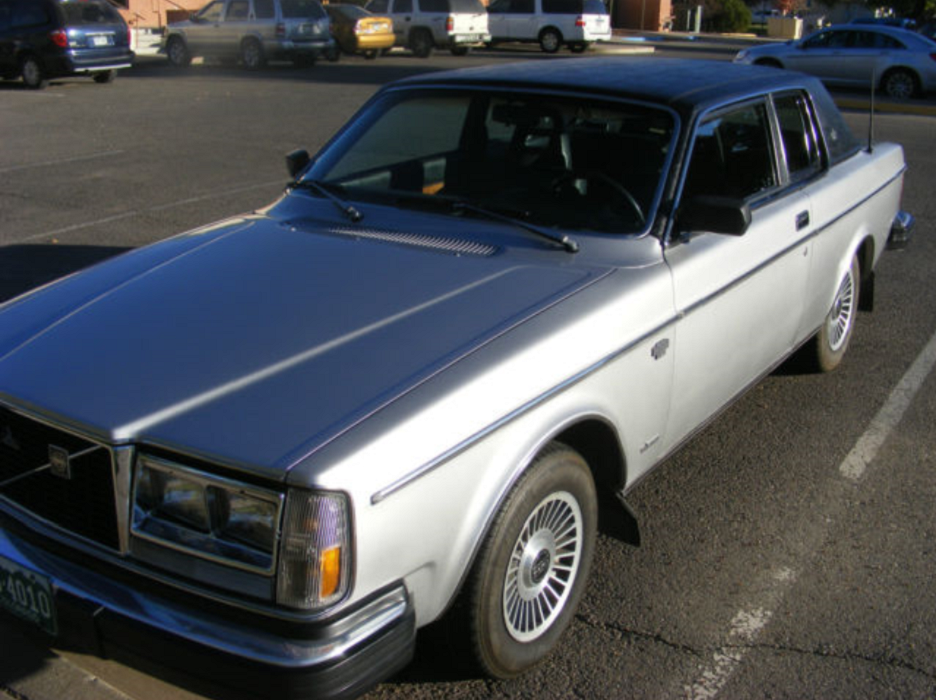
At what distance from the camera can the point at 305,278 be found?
346 centimetres

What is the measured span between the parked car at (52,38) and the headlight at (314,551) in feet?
64.3

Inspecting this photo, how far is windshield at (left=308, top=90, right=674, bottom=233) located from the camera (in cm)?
390

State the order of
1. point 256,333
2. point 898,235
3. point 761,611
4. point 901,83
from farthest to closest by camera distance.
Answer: point 901,83
point 898,235
point 761,611
point 256,333

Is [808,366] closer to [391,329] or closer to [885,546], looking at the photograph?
[885,546]

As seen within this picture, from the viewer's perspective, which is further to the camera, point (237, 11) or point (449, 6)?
point (449, 6)

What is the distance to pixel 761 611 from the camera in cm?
351

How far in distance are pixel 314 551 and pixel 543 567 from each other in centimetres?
99

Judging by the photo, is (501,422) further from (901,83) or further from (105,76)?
(105,76)

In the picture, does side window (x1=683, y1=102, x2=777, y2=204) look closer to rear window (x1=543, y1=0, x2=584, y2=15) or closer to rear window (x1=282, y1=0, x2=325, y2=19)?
rear window (x1=282, y1=0, x2=325, y2=19)

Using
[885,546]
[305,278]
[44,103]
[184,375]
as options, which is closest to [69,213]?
[305,278]

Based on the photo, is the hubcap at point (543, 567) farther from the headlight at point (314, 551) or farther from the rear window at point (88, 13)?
the rear window at point (88, 13)

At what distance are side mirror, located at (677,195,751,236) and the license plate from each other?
96.9 inches

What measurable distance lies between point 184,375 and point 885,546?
2754 millimetres

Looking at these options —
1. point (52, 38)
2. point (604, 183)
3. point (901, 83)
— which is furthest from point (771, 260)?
point (52, 38)
